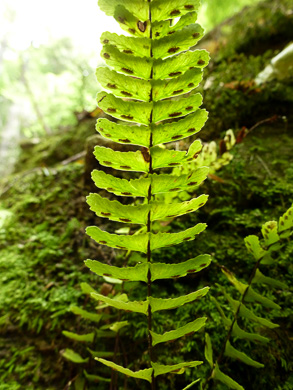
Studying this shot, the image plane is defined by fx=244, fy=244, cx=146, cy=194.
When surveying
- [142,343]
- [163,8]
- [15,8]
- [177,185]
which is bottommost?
[142,343]

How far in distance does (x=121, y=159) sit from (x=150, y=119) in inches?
6.6

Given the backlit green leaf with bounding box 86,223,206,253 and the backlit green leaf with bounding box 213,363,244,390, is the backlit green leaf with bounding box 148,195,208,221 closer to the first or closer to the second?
the backlit green leaf with bounding box 86,223,206,253

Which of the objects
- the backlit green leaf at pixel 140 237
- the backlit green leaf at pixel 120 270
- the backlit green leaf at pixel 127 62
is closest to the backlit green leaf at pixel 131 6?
the backlit green leaf at pixel 127 62

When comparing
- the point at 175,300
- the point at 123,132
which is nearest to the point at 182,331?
the point at 175,300

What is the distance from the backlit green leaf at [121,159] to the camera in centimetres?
84

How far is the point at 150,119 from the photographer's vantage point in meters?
0.83

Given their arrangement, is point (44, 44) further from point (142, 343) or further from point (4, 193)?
point (142, 343)

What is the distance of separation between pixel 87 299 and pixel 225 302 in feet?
2.61

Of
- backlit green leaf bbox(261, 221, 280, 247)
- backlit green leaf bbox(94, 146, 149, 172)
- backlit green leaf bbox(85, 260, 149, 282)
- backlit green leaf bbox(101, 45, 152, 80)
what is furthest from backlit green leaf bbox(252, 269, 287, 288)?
backlit green leaf bbox(101, 45, 152, 80)

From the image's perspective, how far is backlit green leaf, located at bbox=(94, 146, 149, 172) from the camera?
840 millimetres

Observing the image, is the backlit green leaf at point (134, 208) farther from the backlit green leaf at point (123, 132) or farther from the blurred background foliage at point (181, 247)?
the blurred background foliage at point (181, 247)

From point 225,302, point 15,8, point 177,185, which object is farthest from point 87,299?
point 15,8

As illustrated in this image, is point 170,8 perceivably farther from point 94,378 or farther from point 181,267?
point 94,378

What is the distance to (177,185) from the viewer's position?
0.86 meters
